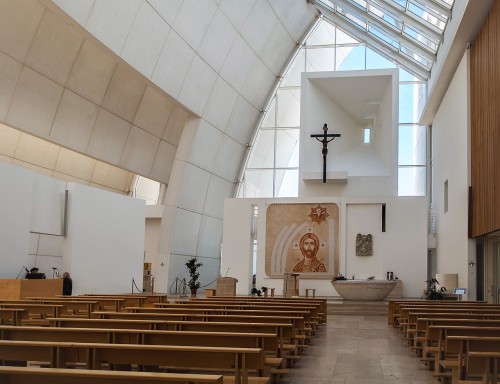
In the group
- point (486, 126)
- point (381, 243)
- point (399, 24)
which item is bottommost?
point (381, 243)

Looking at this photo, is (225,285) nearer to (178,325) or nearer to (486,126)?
(486,126)

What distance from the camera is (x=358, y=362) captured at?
7605mm

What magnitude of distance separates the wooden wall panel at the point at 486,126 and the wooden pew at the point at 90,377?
38.0 feet

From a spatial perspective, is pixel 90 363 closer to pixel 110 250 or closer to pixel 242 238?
pixel 110 250

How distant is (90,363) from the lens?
4500 millimetres

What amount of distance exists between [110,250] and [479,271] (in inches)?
395

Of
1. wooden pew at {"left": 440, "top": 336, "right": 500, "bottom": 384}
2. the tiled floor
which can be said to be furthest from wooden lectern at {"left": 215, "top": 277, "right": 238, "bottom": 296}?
wooden pew at {"left": 440, "top": 336, "right": 500, "bottom": 384}

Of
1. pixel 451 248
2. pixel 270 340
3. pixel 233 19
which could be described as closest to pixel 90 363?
pixel 270 340

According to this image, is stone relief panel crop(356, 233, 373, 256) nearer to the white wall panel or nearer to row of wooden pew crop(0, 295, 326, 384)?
the white wall panel

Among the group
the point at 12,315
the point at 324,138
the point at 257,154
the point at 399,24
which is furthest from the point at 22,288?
the point at 257,154

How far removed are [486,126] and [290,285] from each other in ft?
27.2

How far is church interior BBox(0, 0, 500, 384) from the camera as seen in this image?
50.9 feet

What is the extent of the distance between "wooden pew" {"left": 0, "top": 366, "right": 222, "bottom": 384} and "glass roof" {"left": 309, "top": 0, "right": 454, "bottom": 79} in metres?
16.5

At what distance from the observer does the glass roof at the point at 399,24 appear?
19.8 m
